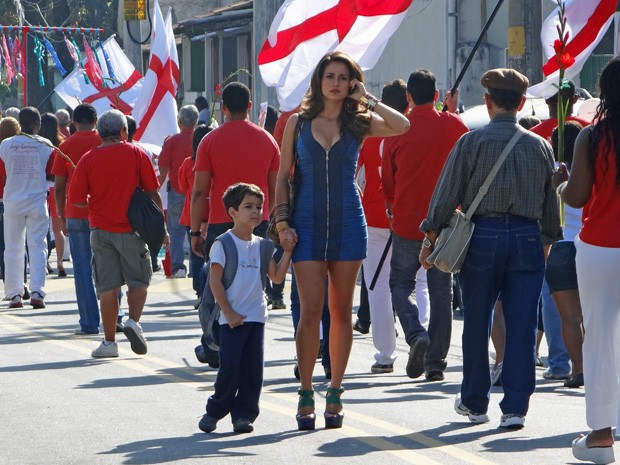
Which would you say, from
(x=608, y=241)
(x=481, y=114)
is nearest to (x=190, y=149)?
(x=481, y=114)

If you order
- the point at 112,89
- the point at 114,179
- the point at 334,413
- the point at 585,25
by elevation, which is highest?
the point at 112,89

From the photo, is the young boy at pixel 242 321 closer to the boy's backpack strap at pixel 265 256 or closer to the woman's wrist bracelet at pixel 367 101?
the boy's backpack strap at pixel 265 256

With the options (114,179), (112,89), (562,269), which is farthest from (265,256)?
(112,89)

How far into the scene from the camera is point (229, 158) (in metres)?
11.0

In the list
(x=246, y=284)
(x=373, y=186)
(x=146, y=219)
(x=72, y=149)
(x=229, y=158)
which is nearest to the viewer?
(x=246, y=284)

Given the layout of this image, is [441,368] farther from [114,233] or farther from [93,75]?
[93,75]

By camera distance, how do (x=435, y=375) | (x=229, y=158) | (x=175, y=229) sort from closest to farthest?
(x=435, y=375) → (x=229, y=158) → (x=175, y=229)

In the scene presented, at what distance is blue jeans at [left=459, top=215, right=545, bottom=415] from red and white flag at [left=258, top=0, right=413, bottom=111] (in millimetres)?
4554

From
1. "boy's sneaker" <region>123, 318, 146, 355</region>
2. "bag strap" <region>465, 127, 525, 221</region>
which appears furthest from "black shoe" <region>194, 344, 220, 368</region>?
"bag strap" <region>465, 127, 525, 221</region>

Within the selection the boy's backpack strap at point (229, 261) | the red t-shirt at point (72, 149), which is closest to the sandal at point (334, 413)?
the boy's backpack strap at point (229, 261)

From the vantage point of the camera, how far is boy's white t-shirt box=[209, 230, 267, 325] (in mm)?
8539

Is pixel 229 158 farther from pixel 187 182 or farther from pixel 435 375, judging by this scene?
pixel 187 182

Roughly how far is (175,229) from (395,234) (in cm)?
894

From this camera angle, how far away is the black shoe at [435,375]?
10547mm
